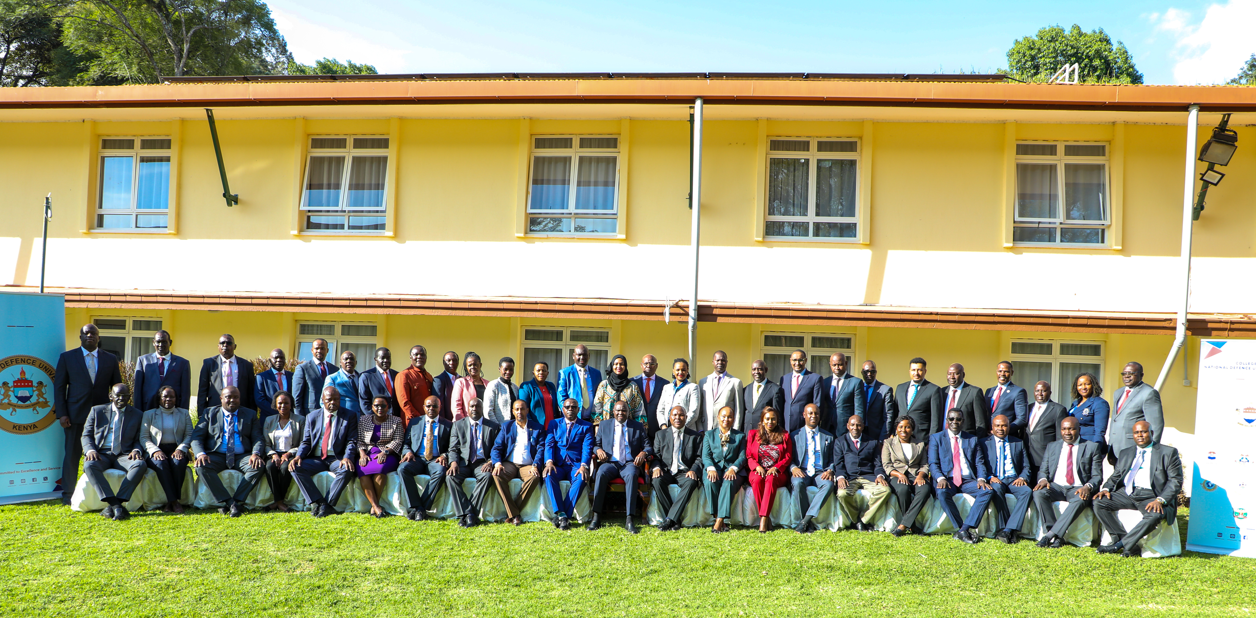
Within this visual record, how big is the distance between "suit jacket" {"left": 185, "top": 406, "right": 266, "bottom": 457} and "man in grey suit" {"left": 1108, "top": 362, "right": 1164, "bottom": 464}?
26.1 feet

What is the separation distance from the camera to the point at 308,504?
25.6ft

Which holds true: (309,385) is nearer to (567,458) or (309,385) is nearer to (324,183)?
(567,458)

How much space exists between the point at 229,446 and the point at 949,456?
6.71 m

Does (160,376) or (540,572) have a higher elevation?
(160,376)

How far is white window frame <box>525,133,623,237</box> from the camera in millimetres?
10250

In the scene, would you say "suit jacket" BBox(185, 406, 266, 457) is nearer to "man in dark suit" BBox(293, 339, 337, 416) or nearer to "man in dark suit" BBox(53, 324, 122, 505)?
"man in dark suit" BBox(293, 339, 337, 416)

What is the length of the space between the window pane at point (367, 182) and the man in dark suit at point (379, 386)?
2926 millimetres

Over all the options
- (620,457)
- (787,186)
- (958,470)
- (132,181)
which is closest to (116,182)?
(132,181)

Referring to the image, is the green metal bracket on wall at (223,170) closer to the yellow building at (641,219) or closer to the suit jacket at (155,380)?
the yellow building at (641,219)

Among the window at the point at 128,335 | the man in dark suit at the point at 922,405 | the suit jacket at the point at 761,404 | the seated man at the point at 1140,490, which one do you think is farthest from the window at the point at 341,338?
the seated man at the point at 1140,490

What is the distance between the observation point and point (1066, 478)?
728cm

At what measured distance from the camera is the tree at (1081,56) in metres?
A: 33.0

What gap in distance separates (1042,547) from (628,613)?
Answer: 3787 mm

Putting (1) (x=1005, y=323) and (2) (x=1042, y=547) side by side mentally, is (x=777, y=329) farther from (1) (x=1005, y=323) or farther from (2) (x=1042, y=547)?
(2) (x=1042, y=547)
